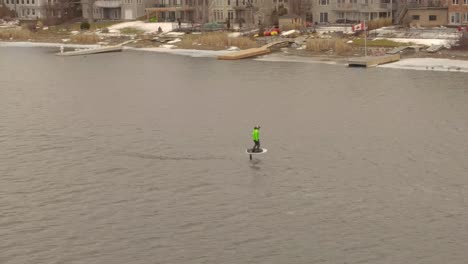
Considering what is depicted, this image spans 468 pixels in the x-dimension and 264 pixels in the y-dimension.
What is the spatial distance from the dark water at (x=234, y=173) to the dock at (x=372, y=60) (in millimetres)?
12504

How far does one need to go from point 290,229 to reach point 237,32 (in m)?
83.0

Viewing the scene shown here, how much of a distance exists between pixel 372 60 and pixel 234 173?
47378 millimetres

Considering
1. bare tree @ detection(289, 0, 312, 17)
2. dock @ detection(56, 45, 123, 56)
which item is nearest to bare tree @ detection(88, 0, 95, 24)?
dock @ detection(56, 45, 123, 56)

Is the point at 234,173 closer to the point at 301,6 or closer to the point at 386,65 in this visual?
the point at 386,65

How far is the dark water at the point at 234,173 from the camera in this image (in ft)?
98.1

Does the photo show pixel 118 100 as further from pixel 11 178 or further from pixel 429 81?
pixel 429 81

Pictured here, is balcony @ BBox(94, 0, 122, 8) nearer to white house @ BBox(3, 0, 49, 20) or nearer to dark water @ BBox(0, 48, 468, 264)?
white house @ BBox(3, 0, 49, 20)

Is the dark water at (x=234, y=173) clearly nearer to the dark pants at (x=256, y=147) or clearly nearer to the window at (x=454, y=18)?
the dark pants at (x=256, y=147)

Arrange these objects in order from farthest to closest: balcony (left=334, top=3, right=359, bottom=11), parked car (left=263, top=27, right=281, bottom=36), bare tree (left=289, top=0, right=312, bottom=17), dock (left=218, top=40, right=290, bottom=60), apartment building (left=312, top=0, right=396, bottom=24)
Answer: bare tree (left=289, top=0, right=312, bottom=17) < balcony (left=334, top=3, right=359, bottom=11) < apartment building (left=312, top=0, right=396, bottom=24) < parked car (left=263, top=27, right=281, bottom=36) < dock (left=218, top=40, right=290, bottom=60)

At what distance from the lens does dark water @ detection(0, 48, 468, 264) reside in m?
29.9

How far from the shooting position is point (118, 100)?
206ft

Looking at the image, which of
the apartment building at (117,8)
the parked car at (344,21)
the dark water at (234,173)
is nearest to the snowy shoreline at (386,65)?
the dark water at (234,173)

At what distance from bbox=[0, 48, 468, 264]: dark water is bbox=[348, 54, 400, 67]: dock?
12.5 metres

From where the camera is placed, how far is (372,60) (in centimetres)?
8319
